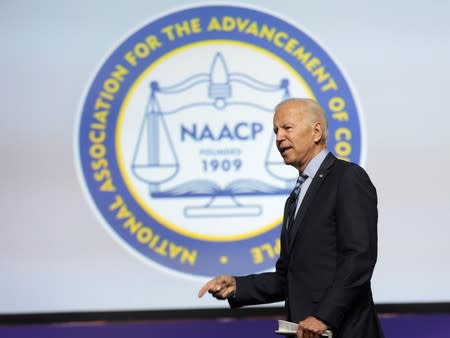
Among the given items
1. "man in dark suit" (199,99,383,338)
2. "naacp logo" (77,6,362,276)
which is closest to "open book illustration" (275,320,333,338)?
"man in dark suit" (199,99,383,338)

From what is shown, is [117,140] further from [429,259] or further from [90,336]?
[429,259]

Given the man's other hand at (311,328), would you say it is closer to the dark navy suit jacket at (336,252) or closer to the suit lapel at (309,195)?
the dark navy suit jacket at (336,252)

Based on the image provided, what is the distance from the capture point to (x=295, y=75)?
354 cm

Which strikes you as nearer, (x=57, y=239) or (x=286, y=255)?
(x=286, y=255)

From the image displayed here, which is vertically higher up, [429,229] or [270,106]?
[270,106]

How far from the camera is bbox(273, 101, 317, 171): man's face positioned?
199cm

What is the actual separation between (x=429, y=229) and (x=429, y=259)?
0.15 metres

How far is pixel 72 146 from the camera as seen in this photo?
3.49m

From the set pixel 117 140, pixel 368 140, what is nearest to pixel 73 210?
pixel 117 140

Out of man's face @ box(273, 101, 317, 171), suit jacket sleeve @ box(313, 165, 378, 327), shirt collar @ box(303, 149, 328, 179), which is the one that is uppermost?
man's face @ box(273, 101, 317, 171)

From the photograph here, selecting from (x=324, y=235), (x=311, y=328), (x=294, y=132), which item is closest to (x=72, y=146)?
(x=294, y=132)

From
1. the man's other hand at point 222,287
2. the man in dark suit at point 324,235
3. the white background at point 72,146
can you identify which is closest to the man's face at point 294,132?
the man in dark suit at point 324,235

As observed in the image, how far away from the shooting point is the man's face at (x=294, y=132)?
1.99m

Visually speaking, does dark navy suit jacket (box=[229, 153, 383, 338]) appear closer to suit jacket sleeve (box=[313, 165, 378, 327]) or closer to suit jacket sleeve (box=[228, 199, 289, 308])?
suit jacket sleeve (box=[313, 165, 378, 327])
